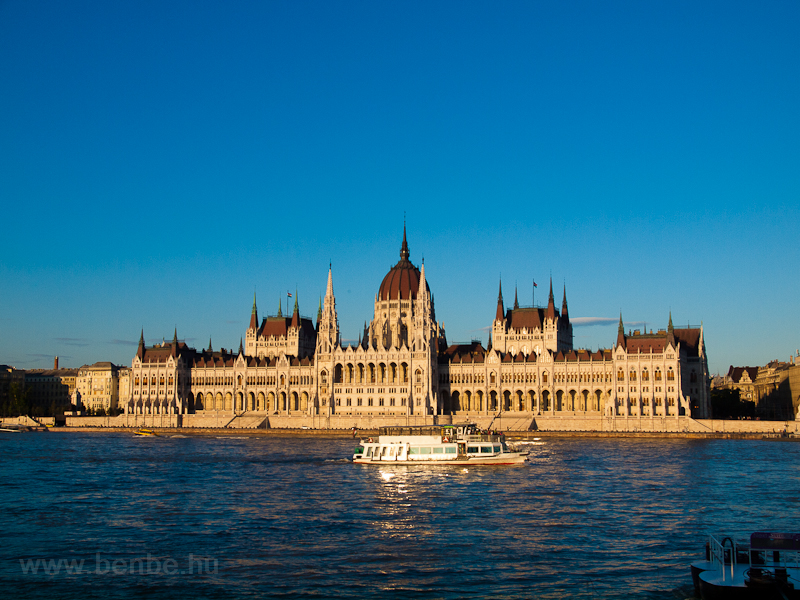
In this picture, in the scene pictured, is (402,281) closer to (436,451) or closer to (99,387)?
(436,451)

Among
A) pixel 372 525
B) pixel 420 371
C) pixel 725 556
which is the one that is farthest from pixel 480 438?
pixel 420 371

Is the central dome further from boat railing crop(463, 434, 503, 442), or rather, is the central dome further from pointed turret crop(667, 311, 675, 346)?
boat railing crop(463, 434, 503, 442)

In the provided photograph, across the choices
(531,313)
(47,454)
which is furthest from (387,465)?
(531,313)

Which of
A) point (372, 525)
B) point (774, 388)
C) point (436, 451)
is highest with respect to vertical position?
point (774, 388)

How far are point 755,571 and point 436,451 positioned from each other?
2079 inches

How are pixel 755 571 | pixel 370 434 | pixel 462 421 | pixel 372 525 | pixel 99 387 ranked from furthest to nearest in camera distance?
pixel 99 387 → pixel 462 421 → pixel 370 434 → pixel 372 525 → pixel 755 571

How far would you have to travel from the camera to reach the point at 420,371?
14175 cm

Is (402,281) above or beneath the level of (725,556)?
above

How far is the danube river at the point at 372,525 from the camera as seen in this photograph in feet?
100.0

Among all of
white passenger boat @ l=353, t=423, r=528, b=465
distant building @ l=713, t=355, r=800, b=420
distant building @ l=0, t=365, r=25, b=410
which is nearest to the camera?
white passenger boat @ l=353, t=423, r=528, b=465

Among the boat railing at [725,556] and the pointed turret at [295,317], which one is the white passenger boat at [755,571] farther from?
the pointed turret at [295,317]

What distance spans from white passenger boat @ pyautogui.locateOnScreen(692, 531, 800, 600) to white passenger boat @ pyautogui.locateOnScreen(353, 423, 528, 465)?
160ft

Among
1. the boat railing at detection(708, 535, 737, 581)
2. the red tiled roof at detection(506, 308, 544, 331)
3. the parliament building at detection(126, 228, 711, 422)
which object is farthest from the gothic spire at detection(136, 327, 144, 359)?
the boat railing at detection(708, 535, 737, 581)

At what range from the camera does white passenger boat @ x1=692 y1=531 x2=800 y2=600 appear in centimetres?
2505
